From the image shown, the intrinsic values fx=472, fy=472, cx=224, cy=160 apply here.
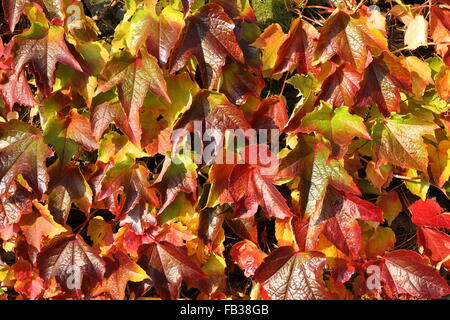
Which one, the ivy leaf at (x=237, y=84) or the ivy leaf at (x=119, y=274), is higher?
the ivy leaf at (x=237, y=84)

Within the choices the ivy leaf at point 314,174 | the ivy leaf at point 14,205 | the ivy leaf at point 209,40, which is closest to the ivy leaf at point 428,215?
the ivy leaf at point 314,174

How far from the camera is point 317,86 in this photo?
120 centimetres

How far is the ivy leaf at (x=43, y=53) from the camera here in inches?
43.9

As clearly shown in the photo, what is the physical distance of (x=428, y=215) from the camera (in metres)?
1.29

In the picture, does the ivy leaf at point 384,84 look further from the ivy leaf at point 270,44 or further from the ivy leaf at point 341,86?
the ivy leaf at point 270,44

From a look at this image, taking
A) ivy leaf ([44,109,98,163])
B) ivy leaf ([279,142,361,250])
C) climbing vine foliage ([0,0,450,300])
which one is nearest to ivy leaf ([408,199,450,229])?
climbing vine foliage ([0,0,450,300])

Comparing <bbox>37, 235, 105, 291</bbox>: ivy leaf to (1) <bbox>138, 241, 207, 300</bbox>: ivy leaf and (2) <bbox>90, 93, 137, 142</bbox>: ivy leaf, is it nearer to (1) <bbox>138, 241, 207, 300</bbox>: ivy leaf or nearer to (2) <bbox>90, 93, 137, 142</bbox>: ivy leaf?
→ (1) <bbox>138, 241, 207, 300</bbox>: ivy leaf

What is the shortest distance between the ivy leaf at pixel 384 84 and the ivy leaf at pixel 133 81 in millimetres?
500

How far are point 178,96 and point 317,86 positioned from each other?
35 centimetres

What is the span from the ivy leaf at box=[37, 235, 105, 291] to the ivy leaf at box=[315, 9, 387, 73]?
2.64 ft
